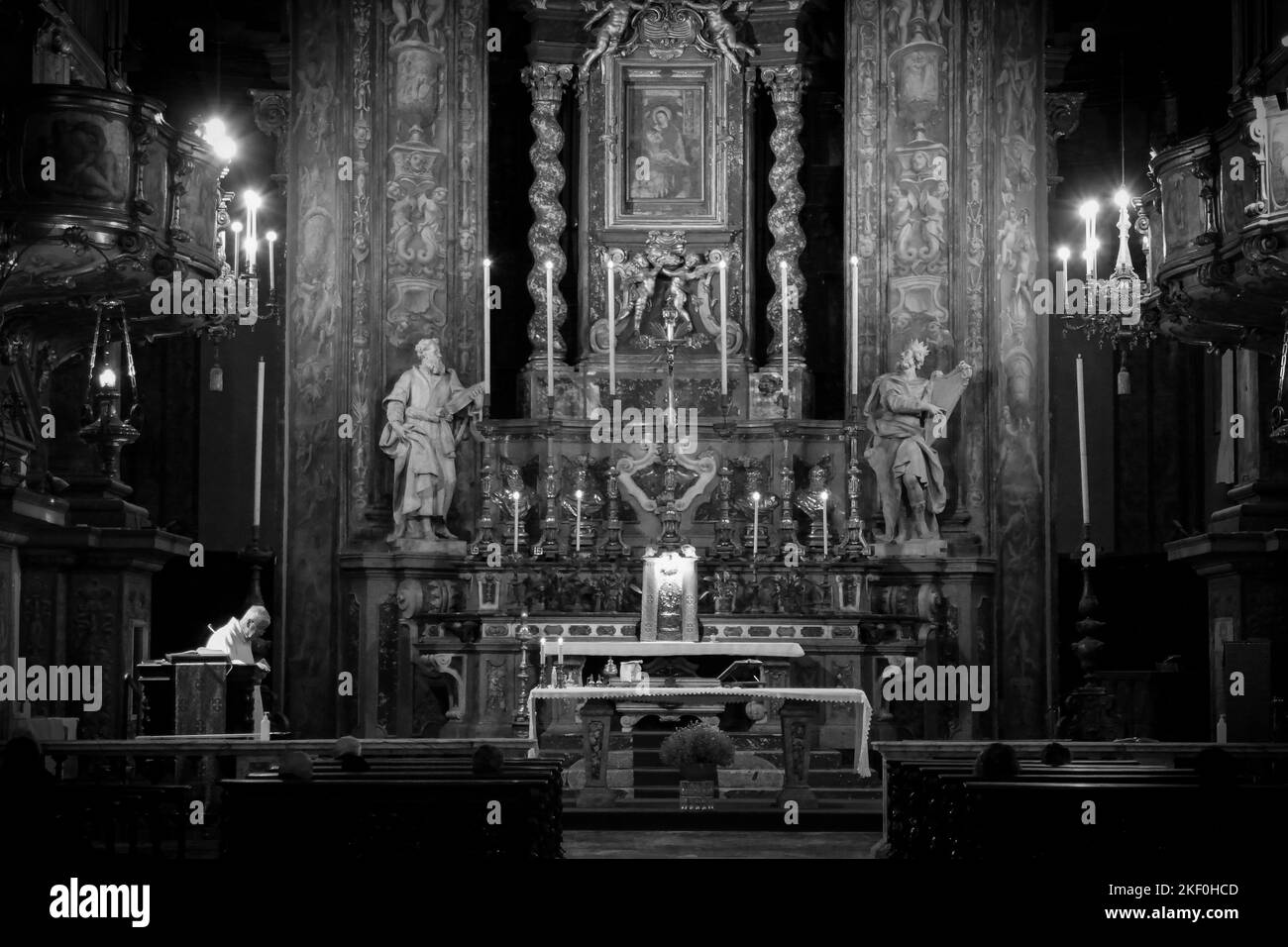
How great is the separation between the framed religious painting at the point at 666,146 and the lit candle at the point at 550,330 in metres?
1.11

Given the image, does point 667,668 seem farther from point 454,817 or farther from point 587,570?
point 454,817

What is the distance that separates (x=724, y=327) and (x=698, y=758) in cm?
687

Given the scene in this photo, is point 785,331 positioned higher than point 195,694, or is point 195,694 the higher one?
point 785,331

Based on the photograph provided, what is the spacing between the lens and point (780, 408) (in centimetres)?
2080

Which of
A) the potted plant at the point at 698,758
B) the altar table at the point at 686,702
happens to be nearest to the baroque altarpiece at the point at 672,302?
the altar table at the point at 686,702

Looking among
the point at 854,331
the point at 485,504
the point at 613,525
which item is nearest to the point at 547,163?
the point at 854,331

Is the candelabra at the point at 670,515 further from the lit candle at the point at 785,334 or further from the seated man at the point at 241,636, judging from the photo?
the seated man at the point at 241,636

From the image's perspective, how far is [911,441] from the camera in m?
20.2

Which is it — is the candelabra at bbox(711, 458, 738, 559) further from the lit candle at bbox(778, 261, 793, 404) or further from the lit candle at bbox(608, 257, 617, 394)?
the lit candle at bbox(608, 257, 617, 394)

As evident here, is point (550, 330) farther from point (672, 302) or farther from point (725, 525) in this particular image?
point (725, 525)

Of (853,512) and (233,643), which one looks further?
(853,512)

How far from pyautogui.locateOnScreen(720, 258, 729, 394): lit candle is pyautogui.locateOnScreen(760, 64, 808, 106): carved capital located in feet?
6.01
